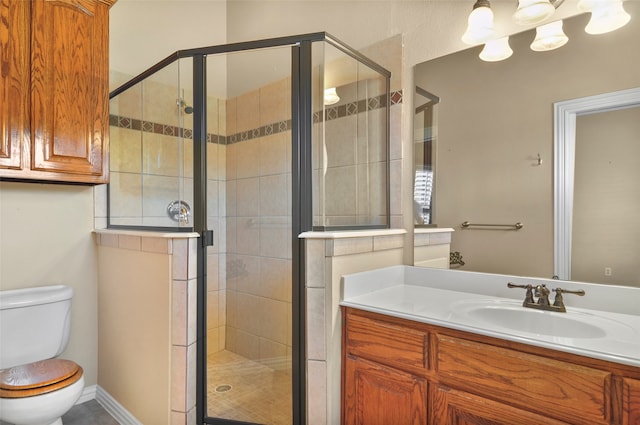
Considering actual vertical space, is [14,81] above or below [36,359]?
above

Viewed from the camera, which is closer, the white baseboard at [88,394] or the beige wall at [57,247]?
the beige wall at [57,247]

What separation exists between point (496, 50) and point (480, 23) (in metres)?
0.14

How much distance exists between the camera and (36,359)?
1862 millimetres

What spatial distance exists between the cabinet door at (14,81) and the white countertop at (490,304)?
164 cm

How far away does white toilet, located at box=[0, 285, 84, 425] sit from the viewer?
5.10 feet

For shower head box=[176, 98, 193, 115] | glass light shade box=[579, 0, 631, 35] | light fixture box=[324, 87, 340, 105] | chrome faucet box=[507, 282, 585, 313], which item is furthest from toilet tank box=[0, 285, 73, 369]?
glass light shade box=[579, 0, 631, 35]

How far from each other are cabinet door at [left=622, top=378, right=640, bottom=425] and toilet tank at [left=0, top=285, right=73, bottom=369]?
7.91ft

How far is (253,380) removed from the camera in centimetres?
187

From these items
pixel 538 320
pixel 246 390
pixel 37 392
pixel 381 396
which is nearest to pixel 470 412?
pixel 381 396

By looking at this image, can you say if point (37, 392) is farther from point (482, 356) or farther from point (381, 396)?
Result: point (482, 356)

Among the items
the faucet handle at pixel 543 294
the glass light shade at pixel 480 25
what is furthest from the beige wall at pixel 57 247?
the faucet handle at pixel 543 294

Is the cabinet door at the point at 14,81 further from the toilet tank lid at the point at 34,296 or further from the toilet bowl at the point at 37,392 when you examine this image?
the toilet bowl at the point at 37,392

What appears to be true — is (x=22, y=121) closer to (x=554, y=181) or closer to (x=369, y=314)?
(x=369, y=314)

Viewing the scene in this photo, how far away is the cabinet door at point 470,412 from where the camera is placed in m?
1.10
